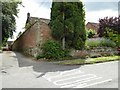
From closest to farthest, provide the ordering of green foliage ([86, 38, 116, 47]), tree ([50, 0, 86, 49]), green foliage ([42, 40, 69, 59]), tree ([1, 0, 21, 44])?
green foliage ([42, 40, 69, 59]) < tree ([50, 0, 86, 49]) < green foliage ([86, 38, 116, 47]) < tree ([1, 0, 21, 44])

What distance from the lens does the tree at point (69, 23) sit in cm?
1748

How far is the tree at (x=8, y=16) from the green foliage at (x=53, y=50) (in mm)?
8923

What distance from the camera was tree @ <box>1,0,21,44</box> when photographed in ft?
80.7

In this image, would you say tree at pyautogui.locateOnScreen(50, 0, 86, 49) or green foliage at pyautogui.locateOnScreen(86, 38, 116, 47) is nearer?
tree at pyautogui.locateOnScreen(50, 0, 86, 49)

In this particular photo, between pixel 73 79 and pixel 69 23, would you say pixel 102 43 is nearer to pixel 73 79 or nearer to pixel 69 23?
pixel 69 23

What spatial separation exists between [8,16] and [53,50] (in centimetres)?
1124

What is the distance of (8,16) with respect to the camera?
25609 mm

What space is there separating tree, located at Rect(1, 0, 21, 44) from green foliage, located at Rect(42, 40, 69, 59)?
8.92m

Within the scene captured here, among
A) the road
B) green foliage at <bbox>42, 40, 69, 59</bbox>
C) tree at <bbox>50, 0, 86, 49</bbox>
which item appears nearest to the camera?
the road

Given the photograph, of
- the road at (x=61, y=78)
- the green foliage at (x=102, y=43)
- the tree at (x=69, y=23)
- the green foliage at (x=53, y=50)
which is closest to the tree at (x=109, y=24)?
the green foliage at (x=102, y=43)

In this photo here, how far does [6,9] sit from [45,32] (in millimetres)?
8984

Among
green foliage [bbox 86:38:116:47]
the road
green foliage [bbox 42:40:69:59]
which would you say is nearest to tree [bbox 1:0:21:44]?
green foliage [bbox 42:40:69:59]

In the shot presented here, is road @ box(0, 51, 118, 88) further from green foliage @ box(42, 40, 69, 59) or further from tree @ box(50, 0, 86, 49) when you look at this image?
tree @ box(50, 0, 86, 49)

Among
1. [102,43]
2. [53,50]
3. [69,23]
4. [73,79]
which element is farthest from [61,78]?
[102,43]
